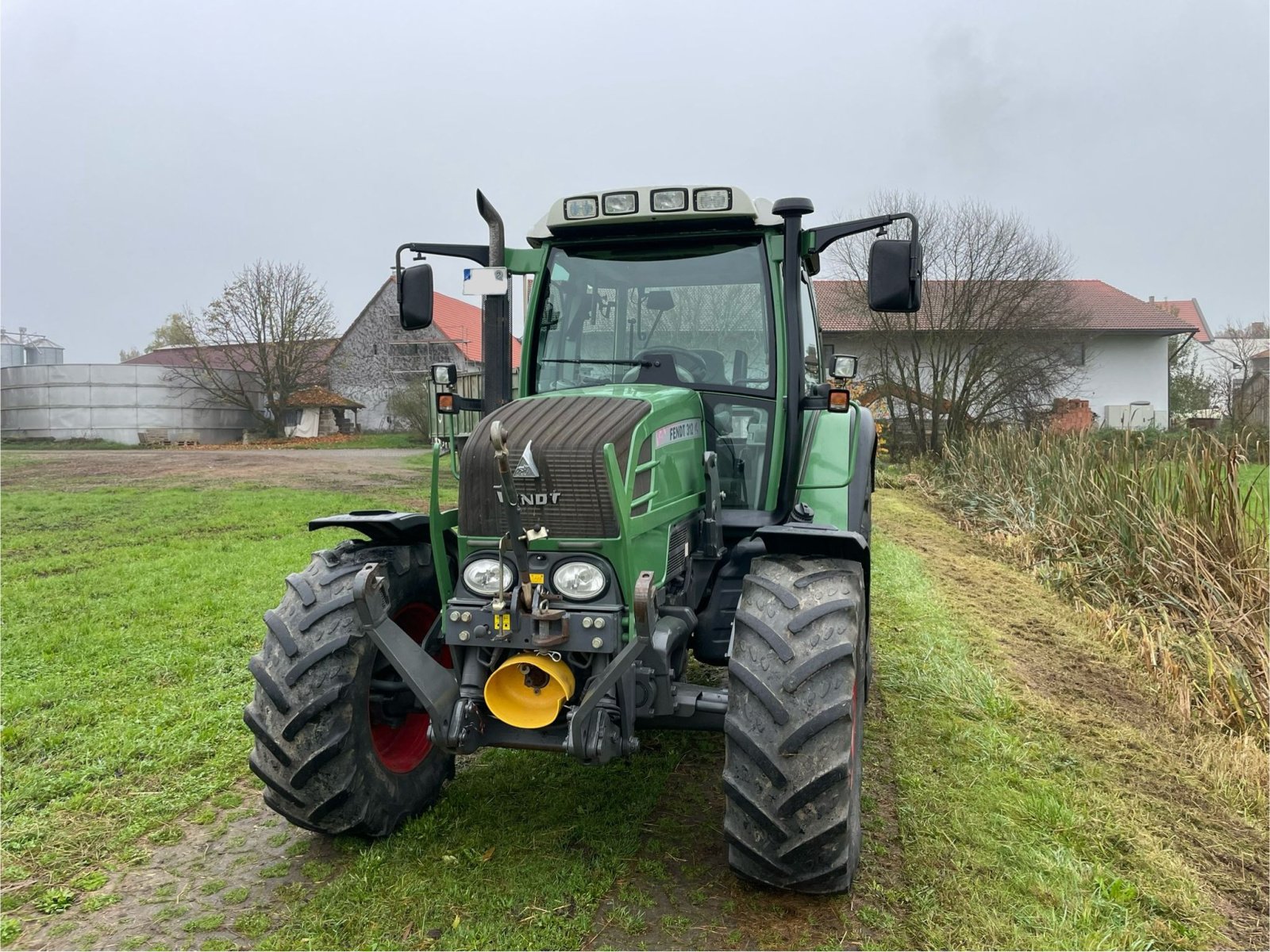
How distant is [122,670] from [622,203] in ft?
14.2

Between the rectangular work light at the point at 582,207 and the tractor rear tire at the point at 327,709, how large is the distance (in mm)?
1719

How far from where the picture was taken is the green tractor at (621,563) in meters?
3.02

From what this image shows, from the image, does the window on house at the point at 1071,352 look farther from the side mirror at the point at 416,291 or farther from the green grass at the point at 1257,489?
the side mirror at the point at 416,291

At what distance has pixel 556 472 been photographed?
10.4ft

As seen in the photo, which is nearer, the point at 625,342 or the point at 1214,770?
the point at 625,342

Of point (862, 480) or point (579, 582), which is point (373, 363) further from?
point (579, 582)

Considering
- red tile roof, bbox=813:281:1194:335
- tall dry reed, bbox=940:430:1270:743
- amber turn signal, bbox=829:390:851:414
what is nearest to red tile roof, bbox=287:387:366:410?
red tile roof, bbox=813:281:1194:335

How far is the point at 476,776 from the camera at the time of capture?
14.0 feet

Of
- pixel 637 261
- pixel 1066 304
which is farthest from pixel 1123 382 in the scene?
pixel 637 261

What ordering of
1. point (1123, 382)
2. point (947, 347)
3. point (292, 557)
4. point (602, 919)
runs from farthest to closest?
1. point (1123, 382)
2. point (947, 347)
3. point (292, 557)
4. point (602, 919)

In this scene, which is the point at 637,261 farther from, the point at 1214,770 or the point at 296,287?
the point at 296,287

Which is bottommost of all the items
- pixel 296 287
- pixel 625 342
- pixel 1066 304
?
pixel 625 342

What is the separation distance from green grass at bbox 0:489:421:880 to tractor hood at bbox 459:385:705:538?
2.04 m

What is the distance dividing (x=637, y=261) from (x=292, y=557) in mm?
6304
